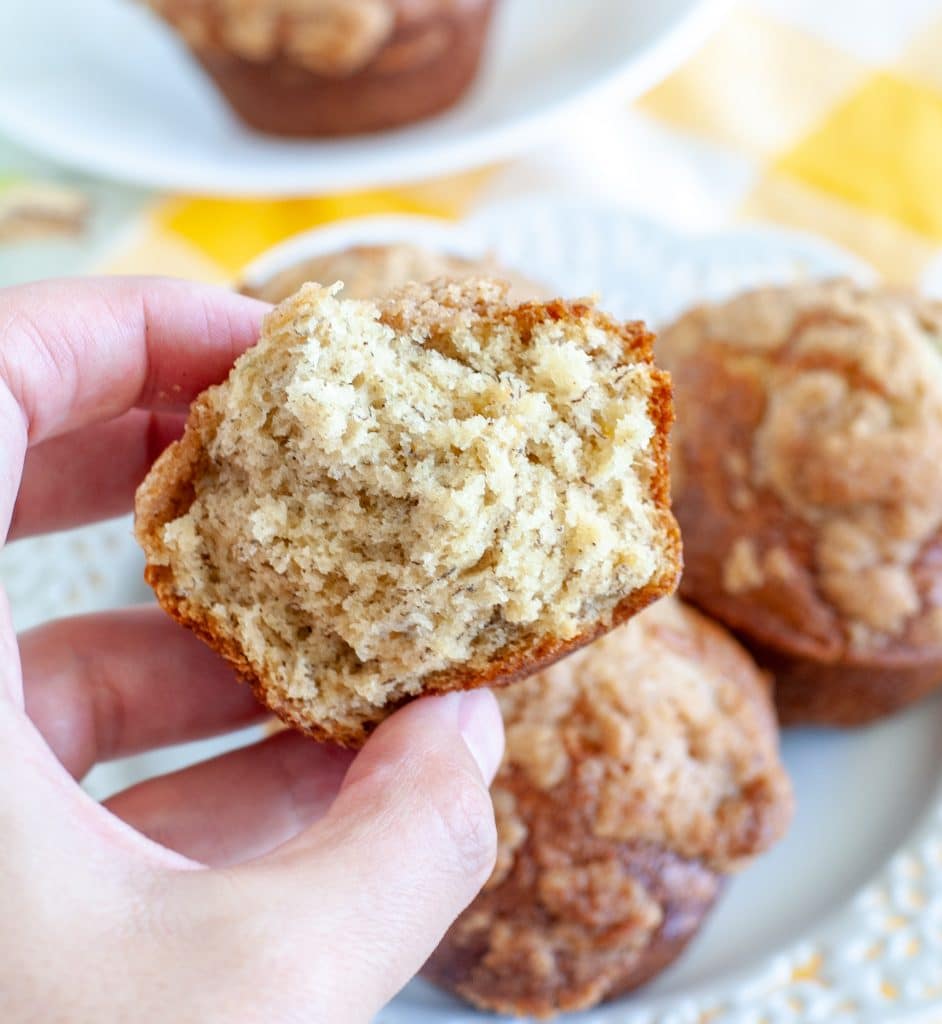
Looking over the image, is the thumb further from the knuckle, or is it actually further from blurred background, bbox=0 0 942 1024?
blurred background, bbox=0 0 942 1024

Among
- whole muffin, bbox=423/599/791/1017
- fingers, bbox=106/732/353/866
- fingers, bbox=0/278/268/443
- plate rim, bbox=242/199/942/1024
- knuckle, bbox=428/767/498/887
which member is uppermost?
fingers, bbox=0/278/268/443

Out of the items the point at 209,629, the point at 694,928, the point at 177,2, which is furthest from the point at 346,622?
the point at 177,2

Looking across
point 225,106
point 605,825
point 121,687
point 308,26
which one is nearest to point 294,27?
point 308,26

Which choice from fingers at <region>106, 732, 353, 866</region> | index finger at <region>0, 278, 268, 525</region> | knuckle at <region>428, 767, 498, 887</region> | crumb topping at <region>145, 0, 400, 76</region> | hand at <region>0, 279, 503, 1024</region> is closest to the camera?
A: hand at <region>0, 279, 503, 1024</region>

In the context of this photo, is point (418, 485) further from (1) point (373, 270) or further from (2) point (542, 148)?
(2) point (542, 148)

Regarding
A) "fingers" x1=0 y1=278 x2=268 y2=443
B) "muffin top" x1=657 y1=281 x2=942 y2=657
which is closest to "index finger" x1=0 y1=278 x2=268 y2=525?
"fingers" x1=0 y1=278 x2=268 y2=443

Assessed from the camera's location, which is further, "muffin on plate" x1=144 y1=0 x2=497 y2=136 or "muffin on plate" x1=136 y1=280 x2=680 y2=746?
"muffin on plate" x1=144 y1=0 x2=497 y2=136

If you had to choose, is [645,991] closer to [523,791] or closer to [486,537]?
[523,791]
